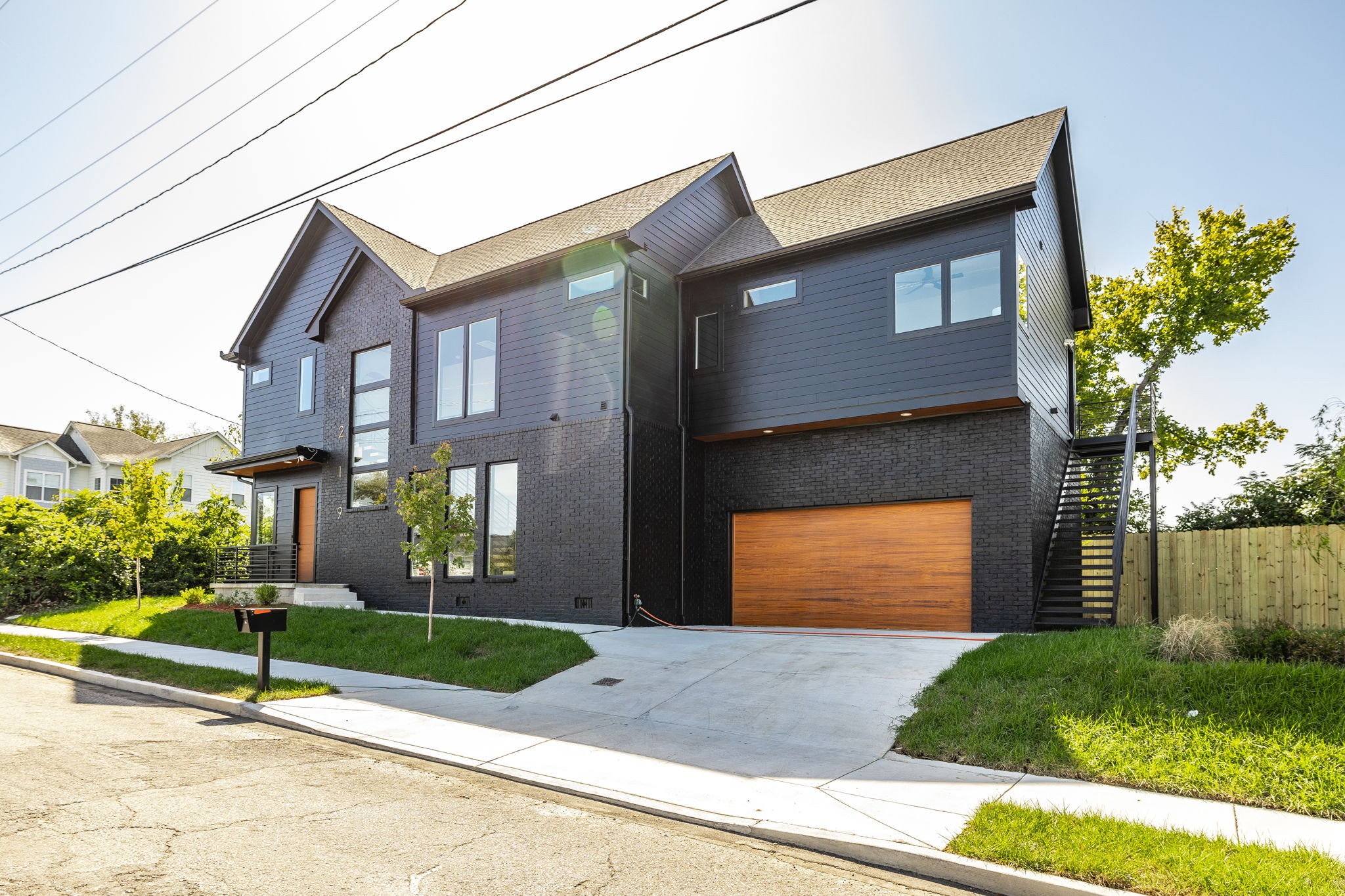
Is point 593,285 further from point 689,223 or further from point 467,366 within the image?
point 467,366

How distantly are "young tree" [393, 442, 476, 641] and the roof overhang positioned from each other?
749 cm

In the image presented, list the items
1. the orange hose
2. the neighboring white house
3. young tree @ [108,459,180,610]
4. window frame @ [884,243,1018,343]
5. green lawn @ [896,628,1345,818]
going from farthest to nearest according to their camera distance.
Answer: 1. the neighboring white house
2. young tree @ [108,459,180,610]
3. window frame @ [884,243,1018,343]
4. the orange hose
5. green lawn @ [896,628,1345,818]

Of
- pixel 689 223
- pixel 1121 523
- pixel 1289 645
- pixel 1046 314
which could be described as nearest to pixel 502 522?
pixel 689 223

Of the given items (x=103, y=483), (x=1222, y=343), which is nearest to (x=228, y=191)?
(x=1222, y=343)

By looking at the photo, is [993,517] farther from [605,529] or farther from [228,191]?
[228,191]

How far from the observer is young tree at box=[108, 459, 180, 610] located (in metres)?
16.9

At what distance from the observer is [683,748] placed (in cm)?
723

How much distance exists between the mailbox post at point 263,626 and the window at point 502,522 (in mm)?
5920

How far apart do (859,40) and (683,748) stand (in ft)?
25.3

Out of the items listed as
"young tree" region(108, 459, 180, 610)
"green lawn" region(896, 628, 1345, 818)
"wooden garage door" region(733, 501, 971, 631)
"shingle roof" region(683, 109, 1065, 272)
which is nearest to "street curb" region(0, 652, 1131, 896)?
"green lawn" region(896, 628, 1345, 818)

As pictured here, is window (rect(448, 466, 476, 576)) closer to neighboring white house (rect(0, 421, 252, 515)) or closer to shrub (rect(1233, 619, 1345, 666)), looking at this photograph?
shrub (rect(1233, 619, 1345, 666))

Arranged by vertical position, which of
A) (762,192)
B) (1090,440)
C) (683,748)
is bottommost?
(683,748)

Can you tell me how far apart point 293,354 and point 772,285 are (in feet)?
41.2

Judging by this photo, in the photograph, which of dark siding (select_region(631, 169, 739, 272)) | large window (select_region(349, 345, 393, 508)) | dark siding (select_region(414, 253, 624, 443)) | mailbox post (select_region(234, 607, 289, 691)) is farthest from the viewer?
large window (select_region(349, 345, 393, 508))
